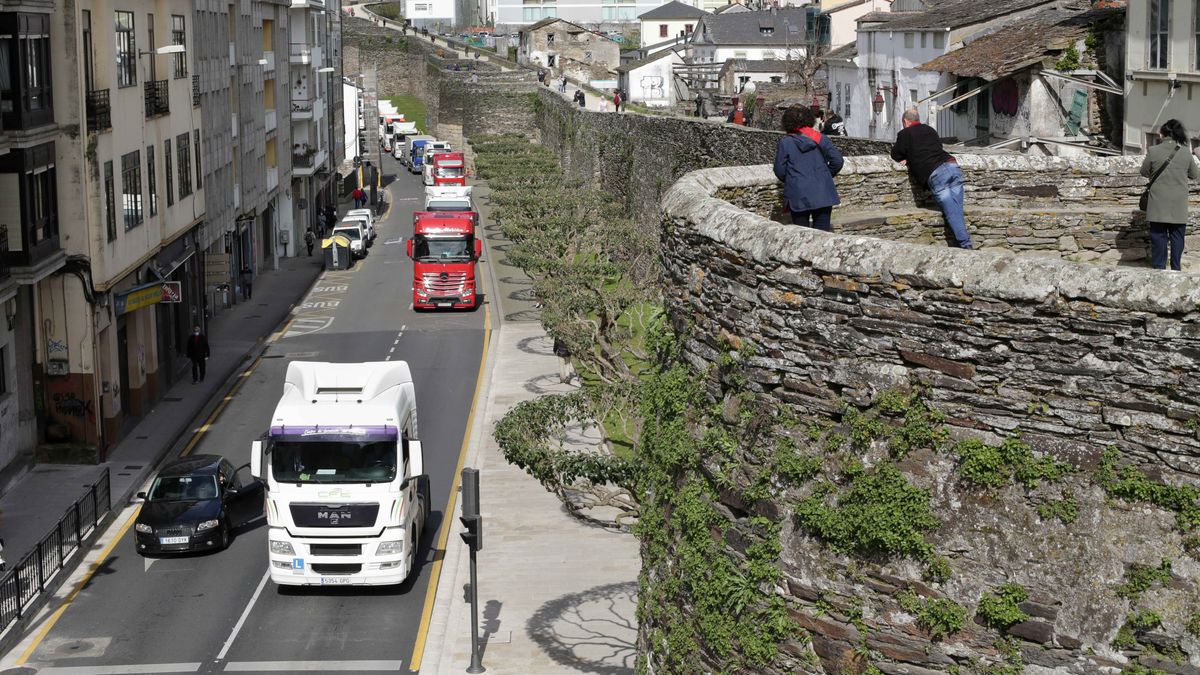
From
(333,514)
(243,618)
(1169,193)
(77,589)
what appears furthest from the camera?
(77,589)

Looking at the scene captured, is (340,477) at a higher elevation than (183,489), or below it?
higher

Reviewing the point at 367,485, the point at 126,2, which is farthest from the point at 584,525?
the point at 126,2

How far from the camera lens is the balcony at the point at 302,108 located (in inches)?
3243

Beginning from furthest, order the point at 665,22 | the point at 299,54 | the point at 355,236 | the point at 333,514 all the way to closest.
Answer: the point at 665,22 < the point at 299,54 < the point at 355,236 < the point at 333,514

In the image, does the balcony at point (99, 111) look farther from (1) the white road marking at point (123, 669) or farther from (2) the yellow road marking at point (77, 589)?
(1) the white road marking at point (123, 669)

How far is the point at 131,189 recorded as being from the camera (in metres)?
43.1

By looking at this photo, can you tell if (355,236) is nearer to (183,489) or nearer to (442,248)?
(442,248)

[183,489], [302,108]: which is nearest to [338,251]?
[302,108]

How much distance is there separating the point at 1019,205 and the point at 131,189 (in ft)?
107

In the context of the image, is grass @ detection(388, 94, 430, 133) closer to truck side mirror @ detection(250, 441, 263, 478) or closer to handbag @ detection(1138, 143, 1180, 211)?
truck side mirror @ detection(250, 441, 263, 478)

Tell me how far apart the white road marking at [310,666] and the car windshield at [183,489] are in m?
7.05

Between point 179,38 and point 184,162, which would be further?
point 179,38

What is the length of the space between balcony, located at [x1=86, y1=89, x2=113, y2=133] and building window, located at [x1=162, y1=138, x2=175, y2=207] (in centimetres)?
617

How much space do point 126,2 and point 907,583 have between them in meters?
40.4
